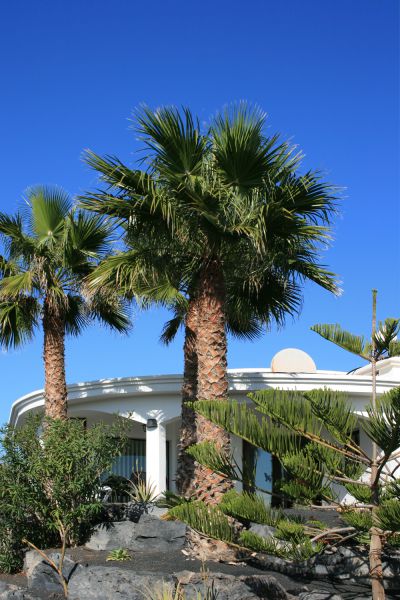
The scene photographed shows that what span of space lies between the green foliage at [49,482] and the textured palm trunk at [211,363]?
2196mm

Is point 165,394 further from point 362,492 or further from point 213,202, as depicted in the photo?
point 362,492

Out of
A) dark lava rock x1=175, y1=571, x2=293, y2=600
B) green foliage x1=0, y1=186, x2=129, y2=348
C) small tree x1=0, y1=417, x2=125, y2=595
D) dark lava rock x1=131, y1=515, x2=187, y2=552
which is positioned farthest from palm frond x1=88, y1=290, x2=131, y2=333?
dark lava rock x1=175, y1=571, x2=293, y2=600

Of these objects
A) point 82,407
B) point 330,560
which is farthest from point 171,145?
point 82,407

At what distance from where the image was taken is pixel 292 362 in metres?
22.4

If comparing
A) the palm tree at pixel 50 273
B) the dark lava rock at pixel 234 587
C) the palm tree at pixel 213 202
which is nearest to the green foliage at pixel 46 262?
the palm tree at pixel 50 273

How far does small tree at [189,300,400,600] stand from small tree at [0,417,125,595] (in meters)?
4.83

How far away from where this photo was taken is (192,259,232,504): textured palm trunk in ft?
37.4

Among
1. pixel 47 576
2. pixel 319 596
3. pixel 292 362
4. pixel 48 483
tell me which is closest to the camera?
pixel 319 596

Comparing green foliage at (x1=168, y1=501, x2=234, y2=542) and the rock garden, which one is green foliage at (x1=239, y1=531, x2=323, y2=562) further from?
the rock garden

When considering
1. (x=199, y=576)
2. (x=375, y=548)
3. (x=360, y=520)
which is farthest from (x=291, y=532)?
(x=199, y=576)

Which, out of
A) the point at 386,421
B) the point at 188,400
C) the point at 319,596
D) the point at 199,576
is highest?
the point at 188,400

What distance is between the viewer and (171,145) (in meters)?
12.1

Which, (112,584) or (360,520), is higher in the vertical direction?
(360,520)

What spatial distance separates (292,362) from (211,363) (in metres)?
10.8
